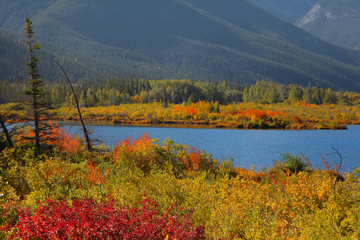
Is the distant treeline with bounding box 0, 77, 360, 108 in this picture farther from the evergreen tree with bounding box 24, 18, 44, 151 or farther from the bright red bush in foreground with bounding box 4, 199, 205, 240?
the bright red bush in foreground with bounding box 4, 199, 205, 240

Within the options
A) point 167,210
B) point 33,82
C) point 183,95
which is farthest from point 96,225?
point 183,95

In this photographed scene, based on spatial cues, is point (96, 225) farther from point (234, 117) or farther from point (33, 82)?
point (234, 117)

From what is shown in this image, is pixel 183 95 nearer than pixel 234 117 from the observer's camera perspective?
No

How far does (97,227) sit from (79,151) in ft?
39.0

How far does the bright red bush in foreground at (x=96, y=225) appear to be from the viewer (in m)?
4.89

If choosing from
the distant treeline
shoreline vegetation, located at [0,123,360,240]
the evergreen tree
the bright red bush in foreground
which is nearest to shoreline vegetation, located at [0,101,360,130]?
the distant treeline

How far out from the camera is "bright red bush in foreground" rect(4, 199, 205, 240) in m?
4.89

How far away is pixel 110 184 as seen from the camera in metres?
8.97

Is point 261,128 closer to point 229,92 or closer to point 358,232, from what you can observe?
point 358,232

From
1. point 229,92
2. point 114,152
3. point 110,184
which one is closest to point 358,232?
point 110,184

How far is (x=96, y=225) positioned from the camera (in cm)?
510

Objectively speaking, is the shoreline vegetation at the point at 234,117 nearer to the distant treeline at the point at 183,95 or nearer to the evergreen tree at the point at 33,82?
the distant treeline at the point at 183,95

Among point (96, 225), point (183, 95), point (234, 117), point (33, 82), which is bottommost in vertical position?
point (234, 117)

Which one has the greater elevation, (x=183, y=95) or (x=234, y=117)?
(x=183, y=95)
